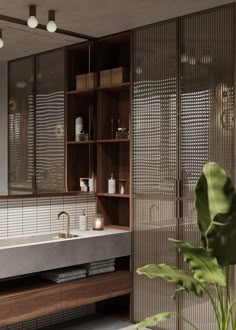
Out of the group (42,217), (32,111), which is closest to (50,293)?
(42,217)

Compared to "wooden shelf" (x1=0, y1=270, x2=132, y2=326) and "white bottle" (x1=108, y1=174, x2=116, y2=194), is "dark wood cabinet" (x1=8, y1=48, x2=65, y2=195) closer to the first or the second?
"white bottle" (x1=108, y1=174, x2=116, y2=194)

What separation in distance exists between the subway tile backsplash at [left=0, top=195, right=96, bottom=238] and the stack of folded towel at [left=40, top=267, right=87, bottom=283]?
404 mm

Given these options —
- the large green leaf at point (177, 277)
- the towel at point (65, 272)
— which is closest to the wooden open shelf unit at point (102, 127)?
the towel at point (65, 272)

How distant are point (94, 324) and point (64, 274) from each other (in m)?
0.76

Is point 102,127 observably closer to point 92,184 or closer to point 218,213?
point 92,184

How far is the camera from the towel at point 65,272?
3963 mm

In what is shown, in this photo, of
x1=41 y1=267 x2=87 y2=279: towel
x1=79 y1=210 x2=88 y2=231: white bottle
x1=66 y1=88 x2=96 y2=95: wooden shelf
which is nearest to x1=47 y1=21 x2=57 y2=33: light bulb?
x1=66 y1=88 x2=96 y2=95: wooden shelf

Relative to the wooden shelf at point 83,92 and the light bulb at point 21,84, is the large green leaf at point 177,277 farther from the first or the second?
the wooden shelf at point 83,92

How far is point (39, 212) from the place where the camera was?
428 centimetres

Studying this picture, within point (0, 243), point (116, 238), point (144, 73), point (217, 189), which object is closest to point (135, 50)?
point (144, 73)

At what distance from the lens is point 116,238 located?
4305mm

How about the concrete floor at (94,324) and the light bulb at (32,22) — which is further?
the concrete floor at (94,324)

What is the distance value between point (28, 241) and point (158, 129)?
1.42m

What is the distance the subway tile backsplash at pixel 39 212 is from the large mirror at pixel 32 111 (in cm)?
9
